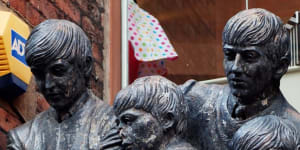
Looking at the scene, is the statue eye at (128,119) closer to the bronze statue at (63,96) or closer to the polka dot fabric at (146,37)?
the bronze statue at (63,96)

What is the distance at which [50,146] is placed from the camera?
7.39m

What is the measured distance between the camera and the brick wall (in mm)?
8492

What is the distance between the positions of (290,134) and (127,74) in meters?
3.73

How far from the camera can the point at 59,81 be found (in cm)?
734

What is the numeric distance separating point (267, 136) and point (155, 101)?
566 millimetres

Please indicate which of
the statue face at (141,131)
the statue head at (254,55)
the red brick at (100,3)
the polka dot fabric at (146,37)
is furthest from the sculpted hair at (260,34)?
the polka dot fabric at (146,37)

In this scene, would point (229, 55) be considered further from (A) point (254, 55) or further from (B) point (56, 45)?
(B) point (56, 45)

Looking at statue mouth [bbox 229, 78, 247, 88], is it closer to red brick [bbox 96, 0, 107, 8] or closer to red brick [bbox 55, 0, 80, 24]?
red brick [bbox 55, 0, 80, 24]

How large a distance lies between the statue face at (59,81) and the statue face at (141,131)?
589 millimetres

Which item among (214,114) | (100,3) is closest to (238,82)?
(214,114)

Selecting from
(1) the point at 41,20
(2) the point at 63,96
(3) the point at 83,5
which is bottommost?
(3) the point at 83,5

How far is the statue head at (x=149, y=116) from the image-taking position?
682 centimetres

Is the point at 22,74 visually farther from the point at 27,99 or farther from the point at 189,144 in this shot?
the point at 189,144

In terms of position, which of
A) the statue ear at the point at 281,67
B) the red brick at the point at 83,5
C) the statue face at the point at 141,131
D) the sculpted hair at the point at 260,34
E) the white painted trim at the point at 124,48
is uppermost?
the sculpted hair at the point at 260,34
